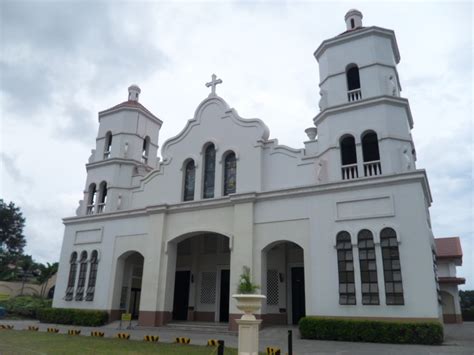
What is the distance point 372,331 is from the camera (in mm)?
12570

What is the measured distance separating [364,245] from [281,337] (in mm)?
4446

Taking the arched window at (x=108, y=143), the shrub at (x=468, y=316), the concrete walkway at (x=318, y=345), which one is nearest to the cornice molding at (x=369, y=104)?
the concrete walkway at (x=318, y=345)

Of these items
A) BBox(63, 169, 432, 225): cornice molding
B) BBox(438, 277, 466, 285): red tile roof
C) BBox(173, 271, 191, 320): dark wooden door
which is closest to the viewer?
BBox(63, 169, 432, 225): cornice molding

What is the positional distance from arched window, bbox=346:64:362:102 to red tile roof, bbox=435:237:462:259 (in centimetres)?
1512

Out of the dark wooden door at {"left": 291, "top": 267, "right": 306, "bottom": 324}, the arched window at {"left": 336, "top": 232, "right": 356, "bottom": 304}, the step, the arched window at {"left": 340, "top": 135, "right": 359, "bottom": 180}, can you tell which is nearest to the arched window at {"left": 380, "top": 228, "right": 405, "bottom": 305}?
the arched window at {"left": 336, "top": 232, "right": 356, "bottom": 304}

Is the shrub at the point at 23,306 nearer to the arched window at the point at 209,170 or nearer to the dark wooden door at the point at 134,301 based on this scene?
the dark wooden door at the point at 134,301

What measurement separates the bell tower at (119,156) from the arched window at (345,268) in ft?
40.1

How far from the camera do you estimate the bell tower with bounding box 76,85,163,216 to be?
21844mm

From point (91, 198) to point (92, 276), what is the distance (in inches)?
188

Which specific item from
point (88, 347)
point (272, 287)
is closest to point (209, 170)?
point (272, 287)

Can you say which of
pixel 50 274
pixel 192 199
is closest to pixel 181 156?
pixel 192 199

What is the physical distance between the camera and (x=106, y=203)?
71.1 feet

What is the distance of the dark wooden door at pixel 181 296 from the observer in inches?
799

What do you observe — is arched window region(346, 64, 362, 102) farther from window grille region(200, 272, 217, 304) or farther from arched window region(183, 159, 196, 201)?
window grille region(200, 272, 217, 304)
